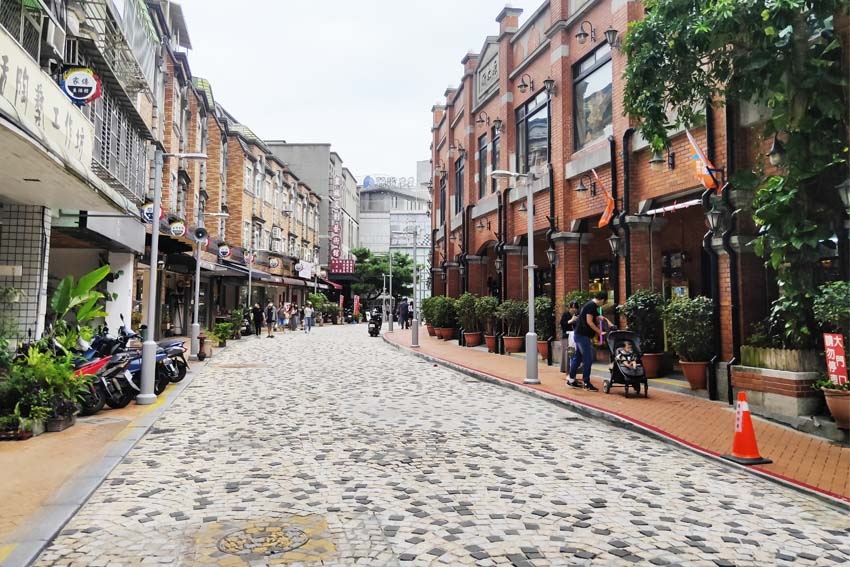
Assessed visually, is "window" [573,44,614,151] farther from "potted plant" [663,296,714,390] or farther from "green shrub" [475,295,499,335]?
"green shrub" [475,295,499,335]

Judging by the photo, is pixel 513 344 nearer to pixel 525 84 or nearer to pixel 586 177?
pixel 586 177

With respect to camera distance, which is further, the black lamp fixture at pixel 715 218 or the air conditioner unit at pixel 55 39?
the air conditioner unit at pixel 55 39

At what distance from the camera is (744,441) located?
629cm

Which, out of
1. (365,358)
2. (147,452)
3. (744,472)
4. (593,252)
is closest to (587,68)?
(593,252)

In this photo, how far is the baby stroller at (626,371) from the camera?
1041 cm

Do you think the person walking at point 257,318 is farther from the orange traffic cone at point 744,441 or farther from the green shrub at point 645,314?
the orange traffic cone at point 744,441

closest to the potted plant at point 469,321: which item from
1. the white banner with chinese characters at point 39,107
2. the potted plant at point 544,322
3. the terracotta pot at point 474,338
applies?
Answer: the terracotta pot at point 474,338

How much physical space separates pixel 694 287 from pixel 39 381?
43.2 ft

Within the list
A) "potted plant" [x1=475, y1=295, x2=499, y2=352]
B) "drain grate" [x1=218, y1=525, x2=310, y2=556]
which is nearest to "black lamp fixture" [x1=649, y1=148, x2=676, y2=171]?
"potted plant" [x1=475, y1=295, x2=499, y2=352]

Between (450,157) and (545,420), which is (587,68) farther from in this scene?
(450,157)

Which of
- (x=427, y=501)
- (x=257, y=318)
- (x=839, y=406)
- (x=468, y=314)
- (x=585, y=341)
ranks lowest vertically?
(x=427, y=501)

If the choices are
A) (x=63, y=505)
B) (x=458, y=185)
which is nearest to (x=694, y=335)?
(x=63, y=505)

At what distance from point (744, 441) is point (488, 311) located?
13687mm

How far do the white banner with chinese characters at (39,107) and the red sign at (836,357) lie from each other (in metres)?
8.94
